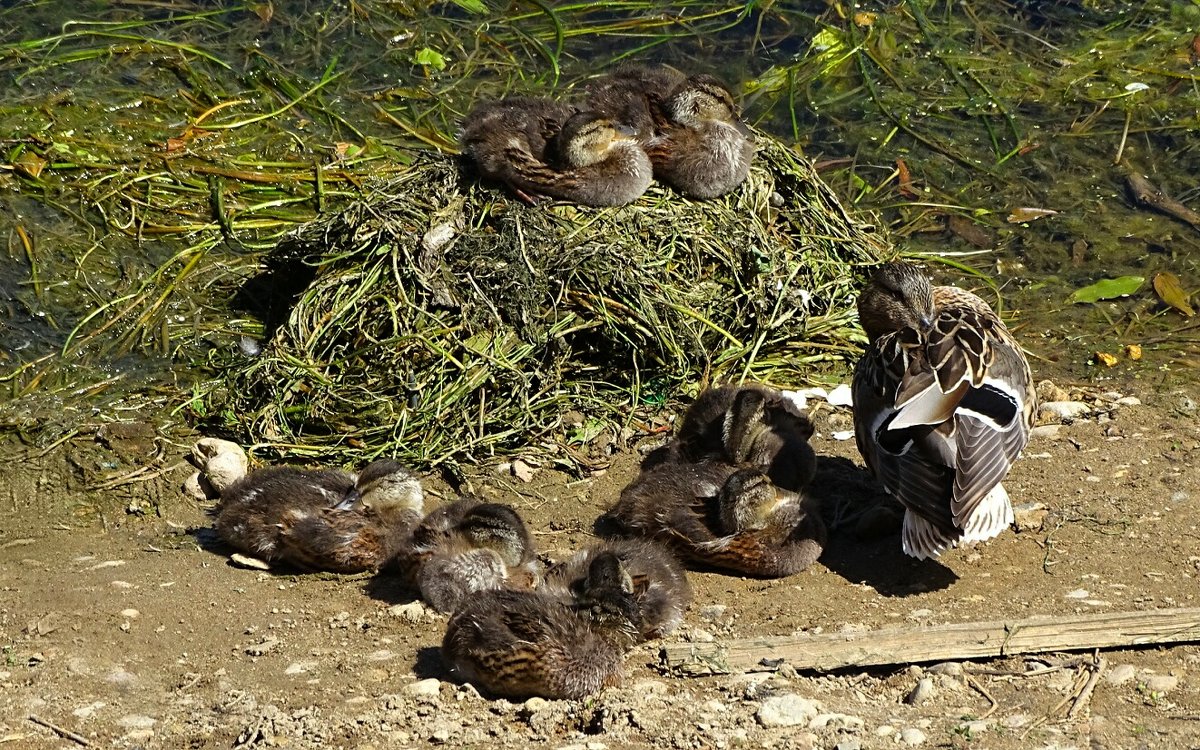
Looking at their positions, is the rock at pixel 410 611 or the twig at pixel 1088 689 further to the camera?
the rock at pixel 410 611

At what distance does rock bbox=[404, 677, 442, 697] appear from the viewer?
5.34 m

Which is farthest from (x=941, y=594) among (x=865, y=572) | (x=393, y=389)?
(x=393, y=389)

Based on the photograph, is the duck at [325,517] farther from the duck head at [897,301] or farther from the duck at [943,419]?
the duck head at [897,301]

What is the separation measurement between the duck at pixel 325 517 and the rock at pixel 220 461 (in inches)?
16.7

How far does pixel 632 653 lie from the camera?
562cm

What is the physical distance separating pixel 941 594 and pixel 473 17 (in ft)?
23.3

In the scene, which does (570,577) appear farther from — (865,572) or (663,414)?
(663,414)

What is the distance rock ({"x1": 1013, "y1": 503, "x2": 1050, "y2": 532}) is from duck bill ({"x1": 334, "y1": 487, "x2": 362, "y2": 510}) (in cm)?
290

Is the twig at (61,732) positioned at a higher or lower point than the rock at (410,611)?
higher

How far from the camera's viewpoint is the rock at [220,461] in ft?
23.3

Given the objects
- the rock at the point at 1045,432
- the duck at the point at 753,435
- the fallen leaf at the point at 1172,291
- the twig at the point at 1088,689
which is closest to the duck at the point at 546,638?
the duck at the point at 753,435

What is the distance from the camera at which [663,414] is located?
25.3ft

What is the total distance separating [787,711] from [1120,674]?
1.26 m

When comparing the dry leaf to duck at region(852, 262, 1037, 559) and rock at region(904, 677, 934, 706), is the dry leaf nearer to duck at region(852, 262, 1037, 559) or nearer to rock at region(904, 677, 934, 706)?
duck at region(852, 262, 1037, 559)
